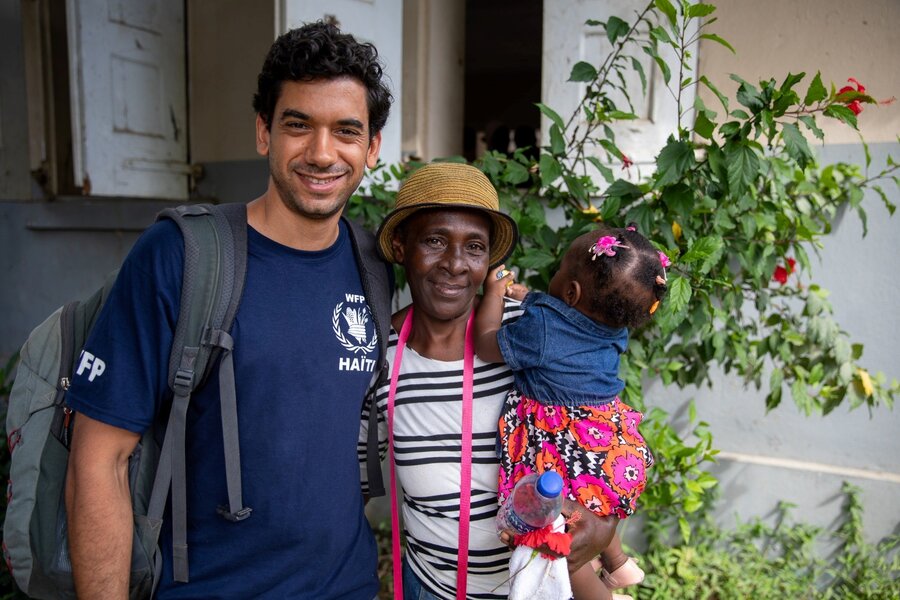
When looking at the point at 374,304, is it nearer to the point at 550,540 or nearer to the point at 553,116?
the point at 550,540

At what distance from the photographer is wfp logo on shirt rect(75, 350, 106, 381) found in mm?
1342

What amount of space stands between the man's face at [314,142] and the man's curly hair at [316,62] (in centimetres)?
2

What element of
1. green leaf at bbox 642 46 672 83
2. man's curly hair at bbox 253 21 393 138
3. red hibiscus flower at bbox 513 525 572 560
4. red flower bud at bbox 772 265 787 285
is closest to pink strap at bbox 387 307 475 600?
red hibiscus flower at bbox 513 525 572 560

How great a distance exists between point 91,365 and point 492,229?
A: 1.01m

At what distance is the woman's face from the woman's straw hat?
4 centimetres

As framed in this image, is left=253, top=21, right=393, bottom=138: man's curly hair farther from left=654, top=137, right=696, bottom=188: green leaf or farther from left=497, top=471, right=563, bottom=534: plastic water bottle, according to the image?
left=497, top=471, right=563, bottom=534: plastic water bottle

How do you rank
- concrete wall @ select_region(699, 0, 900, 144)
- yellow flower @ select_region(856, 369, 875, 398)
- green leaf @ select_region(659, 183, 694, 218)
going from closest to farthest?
green leaf @ select_region(659, 183, 694, 218) < yellow flower @ select_region(856, 369, 875, 398) < concrete wall @ select_region(699, 0, 900, 144)

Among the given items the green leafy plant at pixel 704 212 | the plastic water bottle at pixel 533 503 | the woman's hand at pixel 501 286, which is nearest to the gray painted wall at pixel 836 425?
the green leafy plant at pixel 704 212

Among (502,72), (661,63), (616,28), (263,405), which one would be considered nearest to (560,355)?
(263,405)

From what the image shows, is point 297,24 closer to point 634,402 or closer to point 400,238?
point 400,238

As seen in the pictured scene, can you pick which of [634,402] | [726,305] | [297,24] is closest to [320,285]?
[634,402]

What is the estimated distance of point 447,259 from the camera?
1.64 m

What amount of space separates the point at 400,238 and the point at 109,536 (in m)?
0.97

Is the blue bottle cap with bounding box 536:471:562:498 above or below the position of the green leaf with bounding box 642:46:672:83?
below
